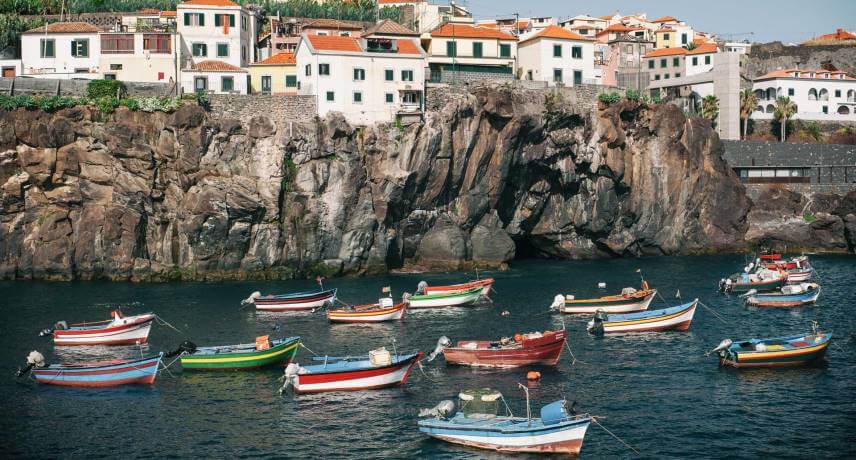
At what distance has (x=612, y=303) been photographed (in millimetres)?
70312

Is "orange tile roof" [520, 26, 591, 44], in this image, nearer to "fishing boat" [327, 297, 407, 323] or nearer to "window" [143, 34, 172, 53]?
"window" [143, 34, 172, 53]

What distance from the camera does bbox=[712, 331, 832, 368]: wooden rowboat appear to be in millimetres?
53344

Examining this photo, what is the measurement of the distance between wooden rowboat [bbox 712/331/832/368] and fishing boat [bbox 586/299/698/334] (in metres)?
9.35

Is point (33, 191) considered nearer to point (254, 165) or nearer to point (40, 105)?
point (40, 105)

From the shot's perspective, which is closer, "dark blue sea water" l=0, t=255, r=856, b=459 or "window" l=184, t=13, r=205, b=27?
"dark blue sea water" l=0, t=255, r=856, b=459

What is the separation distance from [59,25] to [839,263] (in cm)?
9162

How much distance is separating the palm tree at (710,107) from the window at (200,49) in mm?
63792

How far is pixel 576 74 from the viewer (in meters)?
109

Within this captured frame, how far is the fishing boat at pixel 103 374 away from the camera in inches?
2004

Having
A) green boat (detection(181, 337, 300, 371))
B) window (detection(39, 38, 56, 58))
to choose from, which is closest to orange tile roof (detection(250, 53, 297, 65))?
window (detection(39, 38, 56, 58))

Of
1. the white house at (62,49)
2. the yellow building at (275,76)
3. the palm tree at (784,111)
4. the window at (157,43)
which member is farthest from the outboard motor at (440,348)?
the palm tree at (784,111)

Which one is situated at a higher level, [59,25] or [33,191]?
[59,25]

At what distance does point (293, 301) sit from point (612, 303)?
25869 millimetres

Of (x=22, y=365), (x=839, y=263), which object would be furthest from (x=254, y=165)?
(x=839, y=263)
